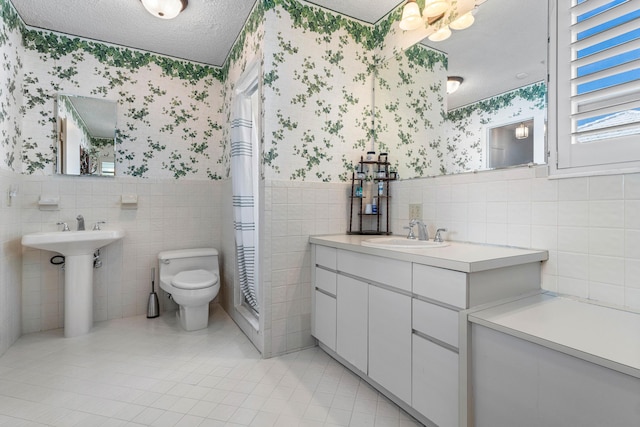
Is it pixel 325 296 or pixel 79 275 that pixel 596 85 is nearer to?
pixel 325 296

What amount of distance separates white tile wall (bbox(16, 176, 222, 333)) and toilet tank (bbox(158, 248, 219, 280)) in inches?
8.8

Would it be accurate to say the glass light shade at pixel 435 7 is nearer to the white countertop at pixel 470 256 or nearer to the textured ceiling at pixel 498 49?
the textured ceiling at pixel 498 49

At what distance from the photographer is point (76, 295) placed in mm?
2445

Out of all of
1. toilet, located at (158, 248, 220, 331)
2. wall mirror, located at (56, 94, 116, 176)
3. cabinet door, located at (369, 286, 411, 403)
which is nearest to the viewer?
cabinet door, located at (369, 286, 411, 403)

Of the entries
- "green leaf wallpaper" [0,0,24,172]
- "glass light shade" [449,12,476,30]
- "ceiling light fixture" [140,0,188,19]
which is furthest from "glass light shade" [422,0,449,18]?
"green leaf wallpaper" [0,0,24,172]

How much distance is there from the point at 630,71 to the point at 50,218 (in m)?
3.73

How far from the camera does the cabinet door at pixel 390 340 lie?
1.43 meters

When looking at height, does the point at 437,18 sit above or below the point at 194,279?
above

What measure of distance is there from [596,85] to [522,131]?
309 millimetres

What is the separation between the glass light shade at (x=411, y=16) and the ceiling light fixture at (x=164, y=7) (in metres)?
1.53

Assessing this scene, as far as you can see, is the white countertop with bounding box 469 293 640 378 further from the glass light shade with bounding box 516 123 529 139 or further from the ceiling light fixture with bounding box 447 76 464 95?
the ceiling light fixture with bounding box 447 76 464 95

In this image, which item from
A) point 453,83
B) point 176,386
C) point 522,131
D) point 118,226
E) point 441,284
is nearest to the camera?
point 441,284

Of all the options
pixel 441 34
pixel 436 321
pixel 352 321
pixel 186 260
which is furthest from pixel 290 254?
pixel 441 34

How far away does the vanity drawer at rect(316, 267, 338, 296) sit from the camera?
1.96m
